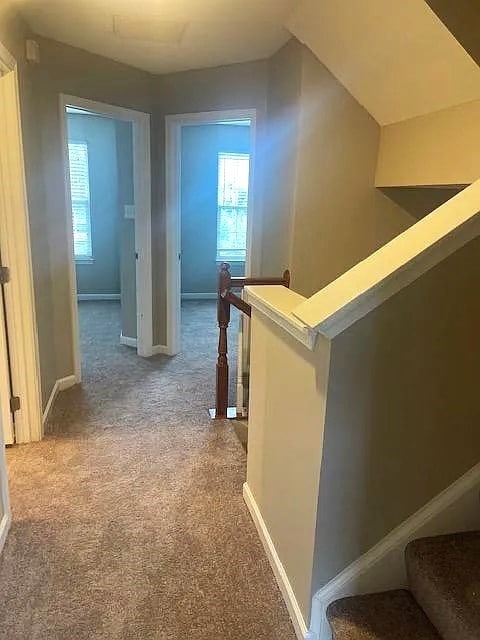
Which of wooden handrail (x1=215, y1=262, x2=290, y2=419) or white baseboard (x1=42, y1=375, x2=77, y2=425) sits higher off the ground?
wooden handrail (x1=215, y1=262, x2=290, y2=419)

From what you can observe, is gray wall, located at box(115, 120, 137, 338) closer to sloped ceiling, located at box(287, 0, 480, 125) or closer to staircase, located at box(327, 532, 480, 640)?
sloped ceiling, located at box(287, 0, 480, 125)

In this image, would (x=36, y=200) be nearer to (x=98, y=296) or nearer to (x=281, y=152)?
(x=281, y=152)

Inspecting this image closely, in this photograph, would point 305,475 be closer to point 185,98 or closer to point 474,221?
point 474,221

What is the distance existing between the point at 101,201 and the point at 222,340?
13.1ft

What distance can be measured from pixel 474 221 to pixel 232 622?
1.45 m

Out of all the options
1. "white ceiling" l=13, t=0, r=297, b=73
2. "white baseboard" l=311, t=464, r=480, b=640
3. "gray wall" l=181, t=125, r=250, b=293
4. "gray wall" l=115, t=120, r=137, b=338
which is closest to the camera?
"white baseboard" l=311, t=464, r=480, b=640

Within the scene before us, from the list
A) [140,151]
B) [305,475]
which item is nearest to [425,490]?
[305,475]

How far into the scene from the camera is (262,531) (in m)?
2.04

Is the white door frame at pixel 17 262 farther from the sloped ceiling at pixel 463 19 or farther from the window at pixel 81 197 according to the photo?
the window at pixel 81 197

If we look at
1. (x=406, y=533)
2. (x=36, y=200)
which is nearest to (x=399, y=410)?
(x=406, y=533)

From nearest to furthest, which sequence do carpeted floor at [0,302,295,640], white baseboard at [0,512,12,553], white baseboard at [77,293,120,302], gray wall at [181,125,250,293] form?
1. carpeted floor at [0,302,295,640]
2. white baseboard at [0,512,12,553]
3. gray wall at [181,125,250,293]
4. white baseboard at [77,293,120,302]

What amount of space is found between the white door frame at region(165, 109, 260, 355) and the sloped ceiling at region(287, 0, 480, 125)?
941 mm

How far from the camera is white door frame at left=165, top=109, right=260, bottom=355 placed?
3681 millimetres

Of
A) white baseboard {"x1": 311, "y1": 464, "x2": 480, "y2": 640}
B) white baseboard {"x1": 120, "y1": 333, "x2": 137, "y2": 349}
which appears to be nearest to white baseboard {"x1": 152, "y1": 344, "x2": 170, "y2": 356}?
white baseboard {"x1": 120, "y1": 333, "x2": 137, "y2": 349}
